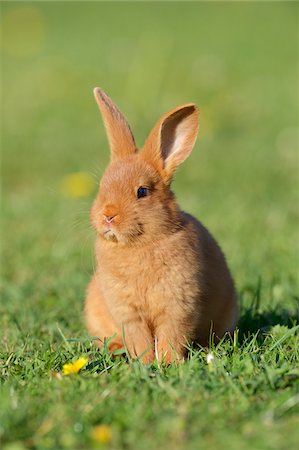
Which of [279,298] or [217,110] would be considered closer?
[279,298]

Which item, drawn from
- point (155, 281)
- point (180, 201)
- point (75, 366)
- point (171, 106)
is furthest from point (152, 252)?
point (171, 106)

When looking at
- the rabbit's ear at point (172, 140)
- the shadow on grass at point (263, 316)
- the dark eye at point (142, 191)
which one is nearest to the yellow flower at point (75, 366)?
the dark eye at point (142, 191)

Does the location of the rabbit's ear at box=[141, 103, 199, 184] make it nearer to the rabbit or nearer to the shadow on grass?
the rabbit

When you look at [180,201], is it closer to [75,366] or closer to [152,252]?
[152,252]

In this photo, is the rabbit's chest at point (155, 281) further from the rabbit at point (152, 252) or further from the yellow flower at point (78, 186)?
the yellow flower at point (78, 186)

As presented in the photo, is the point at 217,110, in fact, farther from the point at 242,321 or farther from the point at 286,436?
the point at 286,436

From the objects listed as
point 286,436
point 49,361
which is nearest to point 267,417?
point 286,436

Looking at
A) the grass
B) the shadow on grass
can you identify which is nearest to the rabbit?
the grass

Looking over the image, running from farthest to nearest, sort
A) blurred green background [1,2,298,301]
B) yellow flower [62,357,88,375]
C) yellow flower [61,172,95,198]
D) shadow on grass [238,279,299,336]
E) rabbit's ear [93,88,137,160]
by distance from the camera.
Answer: yellow flower [61,172,95,198] < blurred green background [1,2,298,301] < shadow on grass [238,279,299,336] < rabbit's ear [93,88,137,160] < yellow flower [62,357,88,375]
